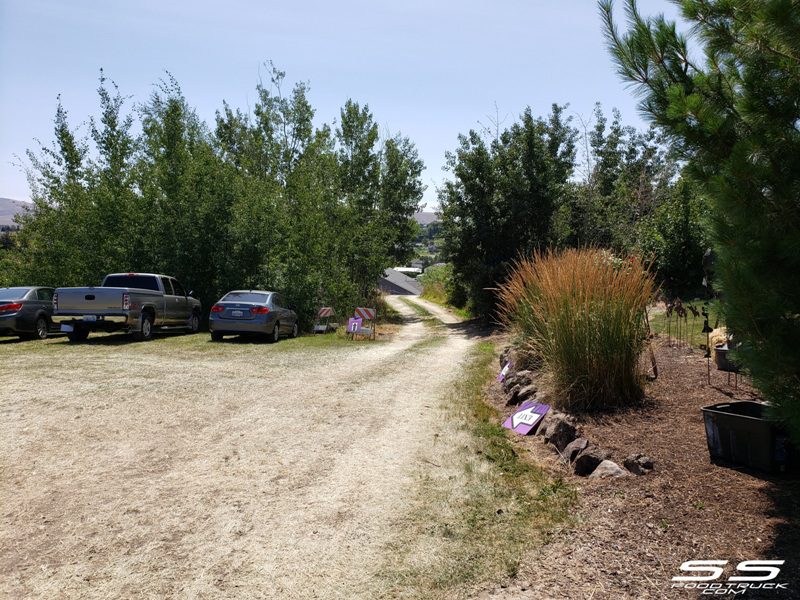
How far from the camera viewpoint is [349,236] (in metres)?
30.0

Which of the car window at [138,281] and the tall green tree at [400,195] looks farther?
the tall green tree at [400,195]

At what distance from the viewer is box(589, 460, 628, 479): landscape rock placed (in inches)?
210

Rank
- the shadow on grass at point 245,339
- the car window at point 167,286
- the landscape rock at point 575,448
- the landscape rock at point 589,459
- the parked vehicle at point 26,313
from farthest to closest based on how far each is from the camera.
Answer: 1. the car window at point 167,286
2. the shadow on grass at point 245,339
3. the parked vehicle at point 26,313
4. the landscape rock at point 575,448
5. the landscape rock at point 589,459

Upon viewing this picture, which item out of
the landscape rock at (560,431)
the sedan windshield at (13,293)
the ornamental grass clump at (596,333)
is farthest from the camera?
the sedan windshield at (13,293)

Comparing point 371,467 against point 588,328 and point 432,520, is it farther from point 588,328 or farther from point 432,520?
point 588,328

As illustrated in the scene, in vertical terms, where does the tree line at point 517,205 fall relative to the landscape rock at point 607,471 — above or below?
above

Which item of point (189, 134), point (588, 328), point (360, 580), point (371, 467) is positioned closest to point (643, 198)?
point (189, 134)

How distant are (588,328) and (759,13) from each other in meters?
4.20

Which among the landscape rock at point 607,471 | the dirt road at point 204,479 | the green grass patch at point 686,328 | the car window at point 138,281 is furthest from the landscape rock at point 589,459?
the car window at point 138,281

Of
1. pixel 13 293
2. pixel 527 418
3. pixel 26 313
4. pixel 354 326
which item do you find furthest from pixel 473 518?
pixel 13 293

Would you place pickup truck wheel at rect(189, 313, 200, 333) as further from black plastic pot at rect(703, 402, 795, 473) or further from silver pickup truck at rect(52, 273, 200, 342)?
black plastic pot at rect(703, 402, 795, 473)

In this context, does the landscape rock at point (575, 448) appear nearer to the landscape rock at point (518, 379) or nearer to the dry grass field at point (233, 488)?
the dry grass field at point (233, 488)

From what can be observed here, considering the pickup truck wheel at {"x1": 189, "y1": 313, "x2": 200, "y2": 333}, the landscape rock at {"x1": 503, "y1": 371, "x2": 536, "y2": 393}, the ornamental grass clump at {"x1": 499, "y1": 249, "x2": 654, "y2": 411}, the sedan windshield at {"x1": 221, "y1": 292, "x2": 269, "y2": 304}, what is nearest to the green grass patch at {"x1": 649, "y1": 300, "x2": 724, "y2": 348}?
the ornamental grass clump at {"x1": 499, "y1": 249, "x2": 654, "y2": 411}

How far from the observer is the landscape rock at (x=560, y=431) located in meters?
6.51
